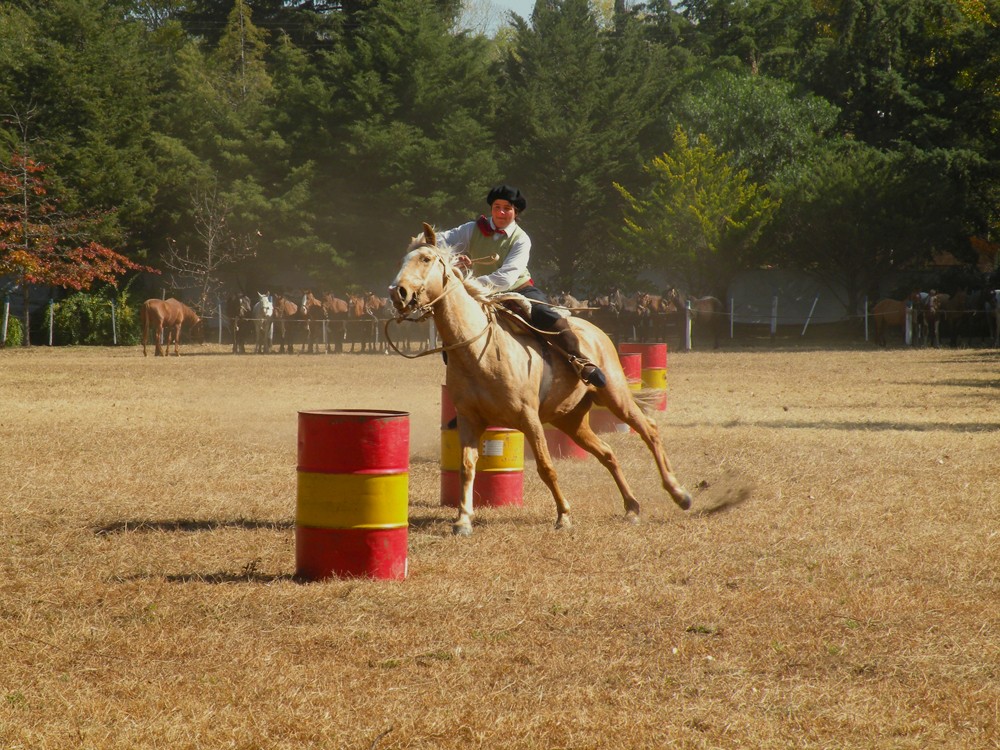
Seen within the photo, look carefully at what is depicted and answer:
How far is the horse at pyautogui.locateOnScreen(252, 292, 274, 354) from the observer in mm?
41594

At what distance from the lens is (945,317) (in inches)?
1692

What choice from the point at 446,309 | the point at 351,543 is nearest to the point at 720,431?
the point at 446,309

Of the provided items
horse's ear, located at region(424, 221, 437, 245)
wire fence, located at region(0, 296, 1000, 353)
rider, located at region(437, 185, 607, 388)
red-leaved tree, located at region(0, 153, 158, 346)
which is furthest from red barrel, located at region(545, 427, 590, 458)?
red-leaved tree, located at region(0, 153, 158, 346)

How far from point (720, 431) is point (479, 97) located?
1651 inches

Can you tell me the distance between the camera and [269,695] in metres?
4.78

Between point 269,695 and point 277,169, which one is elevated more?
point 277,169

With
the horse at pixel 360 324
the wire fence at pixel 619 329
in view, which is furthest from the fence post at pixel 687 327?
the horse at pixel 360 324

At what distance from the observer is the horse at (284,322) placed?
1645 inches

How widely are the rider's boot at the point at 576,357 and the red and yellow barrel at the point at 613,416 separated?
4.08 metres

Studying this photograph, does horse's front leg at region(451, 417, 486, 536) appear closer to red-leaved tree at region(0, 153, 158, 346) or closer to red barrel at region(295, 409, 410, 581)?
red barrel at region(295, 409, 410, 581)

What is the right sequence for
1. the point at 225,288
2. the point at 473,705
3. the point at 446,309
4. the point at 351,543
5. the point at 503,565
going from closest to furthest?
the point at 473,705
the point at 351,543
the point at 503,565
the point at 446,309
the point at 225,288

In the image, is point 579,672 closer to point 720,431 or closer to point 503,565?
point 503,565

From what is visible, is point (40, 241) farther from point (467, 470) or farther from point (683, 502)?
point (683, 502)

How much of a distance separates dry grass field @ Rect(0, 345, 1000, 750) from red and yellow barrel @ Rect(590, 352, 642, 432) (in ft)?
3.02
